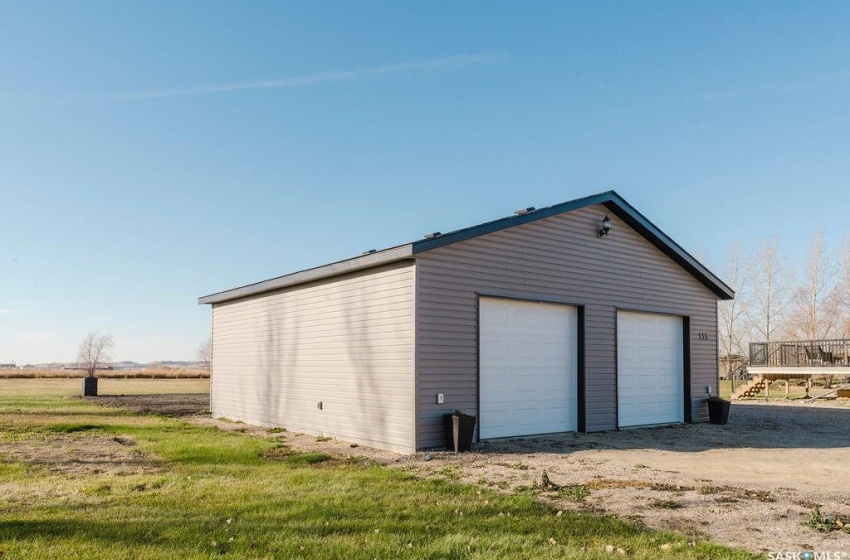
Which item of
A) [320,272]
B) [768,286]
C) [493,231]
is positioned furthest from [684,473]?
[768,286]

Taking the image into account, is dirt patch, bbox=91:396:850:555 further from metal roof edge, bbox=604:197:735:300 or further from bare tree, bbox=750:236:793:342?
bare tree, bbox=750:236:793:342

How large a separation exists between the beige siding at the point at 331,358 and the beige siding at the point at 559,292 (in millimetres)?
418

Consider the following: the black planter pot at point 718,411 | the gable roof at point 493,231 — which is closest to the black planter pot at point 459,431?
the gable roof at point 493,231

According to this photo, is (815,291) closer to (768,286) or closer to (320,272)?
(768,286)

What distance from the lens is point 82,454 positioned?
9.70m

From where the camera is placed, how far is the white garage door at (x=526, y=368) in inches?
437

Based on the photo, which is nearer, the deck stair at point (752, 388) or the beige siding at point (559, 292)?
the beige siding at point (559, 292)

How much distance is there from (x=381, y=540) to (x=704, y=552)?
2.36 metres

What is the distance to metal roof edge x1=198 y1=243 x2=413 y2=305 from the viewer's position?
1027 cm

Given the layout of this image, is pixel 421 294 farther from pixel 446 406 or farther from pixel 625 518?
pixel 625 518

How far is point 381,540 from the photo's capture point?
4902 mm

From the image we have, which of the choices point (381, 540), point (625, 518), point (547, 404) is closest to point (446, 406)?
point (547, 404)

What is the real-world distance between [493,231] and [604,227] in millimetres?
2975

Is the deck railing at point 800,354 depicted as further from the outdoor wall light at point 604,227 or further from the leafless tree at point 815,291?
the leafless tree at point 815,291
